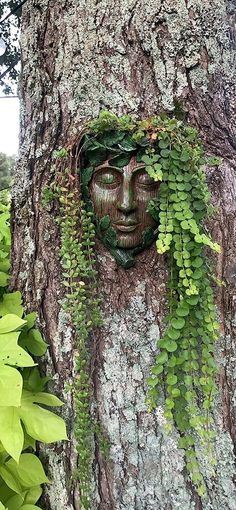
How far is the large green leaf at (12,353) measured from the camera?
1106mm

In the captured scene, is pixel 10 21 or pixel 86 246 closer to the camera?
pixel 86 246

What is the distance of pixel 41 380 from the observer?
54.1 inches

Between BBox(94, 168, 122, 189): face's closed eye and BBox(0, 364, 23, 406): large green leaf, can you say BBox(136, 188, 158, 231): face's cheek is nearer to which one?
BBox(94, 168, 122, 189): face's closed eye

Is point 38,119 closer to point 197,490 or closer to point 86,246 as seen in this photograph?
point 86,246

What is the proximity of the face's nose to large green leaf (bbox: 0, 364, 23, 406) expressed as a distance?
0.50 m

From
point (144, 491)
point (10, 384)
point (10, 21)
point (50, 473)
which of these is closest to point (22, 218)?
point (10, 384)

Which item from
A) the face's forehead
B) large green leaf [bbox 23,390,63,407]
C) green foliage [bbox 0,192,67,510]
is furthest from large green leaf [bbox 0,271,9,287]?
the face's forehead

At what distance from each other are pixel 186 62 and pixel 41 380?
989 mm

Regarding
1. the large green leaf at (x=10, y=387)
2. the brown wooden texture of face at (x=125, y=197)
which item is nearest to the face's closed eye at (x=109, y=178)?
the brown wooden texture of face at (x=125, y=197)

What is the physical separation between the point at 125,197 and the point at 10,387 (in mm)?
556

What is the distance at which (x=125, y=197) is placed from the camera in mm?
1287

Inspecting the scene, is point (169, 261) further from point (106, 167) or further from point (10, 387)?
point (10, 387)

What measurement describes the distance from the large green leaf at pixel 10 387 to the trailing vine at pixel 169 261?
0.25 metres

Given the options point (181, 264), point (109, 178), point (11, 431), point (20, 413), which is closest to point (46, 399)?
point (20, 413)
